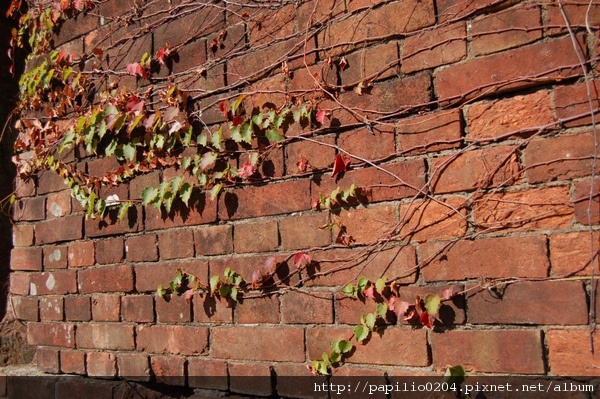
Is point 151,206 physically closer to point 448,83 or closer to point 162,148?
point 162,148

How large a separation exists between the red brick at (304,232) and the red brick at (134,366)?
74 cm

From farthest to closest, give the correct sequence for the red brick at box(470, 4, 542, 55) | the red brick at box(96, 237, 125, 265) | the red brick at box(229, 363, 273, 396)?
the red brick at box(96, 237, 125, 265), the red brick at box(229, 363, 273, 396), the red brick at box(470, 4, 542, 55)

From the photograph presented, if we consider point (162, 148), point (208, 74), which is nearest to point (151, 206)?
point (162, 148)

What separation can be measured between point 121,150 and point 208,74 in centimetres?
47

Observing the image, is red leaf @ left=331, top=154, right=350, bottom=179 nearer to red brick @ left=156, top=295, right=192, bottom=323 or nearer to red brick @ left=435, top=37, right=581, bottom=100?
red brick @ left=435, top=37, right=581, bottom=100

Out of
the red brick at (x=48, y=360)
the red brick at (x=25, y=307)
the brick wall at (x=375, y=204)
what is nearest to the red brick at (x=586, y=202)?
the brick wall at (x=375, y=204)

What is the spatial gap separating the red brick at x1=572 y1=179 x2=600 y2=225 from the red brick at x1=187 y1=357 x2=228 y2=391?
118 cm

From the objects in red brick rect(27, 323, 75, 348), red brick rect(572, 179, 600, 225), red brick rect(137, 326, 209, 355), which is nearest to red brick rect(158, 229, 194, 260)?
red brick rect(137, 326, 209, 355)

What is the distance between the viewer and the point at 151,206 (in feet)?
7.02

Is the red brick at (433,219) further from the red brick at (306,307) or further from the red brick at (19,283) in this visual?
the red brick at (19,283)

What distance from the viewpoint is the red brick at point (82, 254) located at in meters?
2.30

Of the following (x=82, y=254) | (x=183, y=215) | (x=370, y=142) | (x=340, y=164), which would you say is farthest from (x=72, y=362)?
(x=370, y=142)

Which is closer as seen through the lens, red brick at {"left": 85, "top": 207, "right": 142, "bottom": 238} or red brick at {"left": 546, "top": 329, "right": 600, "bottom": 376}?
red brick at {"left": 546, "top": 329, "right": 600, "bottom": 376}

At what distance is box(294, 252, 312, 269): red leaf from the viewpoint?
178 cm
